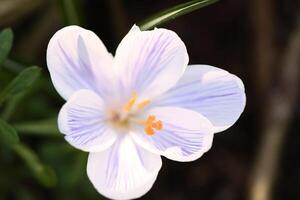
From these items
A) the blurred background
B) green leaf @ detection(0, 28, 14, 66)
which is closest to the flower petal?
green leaf @ detection(0, 28, 14, 66)

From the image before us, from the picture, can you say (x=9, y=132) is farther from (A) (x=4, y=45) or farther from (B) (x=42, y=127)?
(B) (x=42, y=127)

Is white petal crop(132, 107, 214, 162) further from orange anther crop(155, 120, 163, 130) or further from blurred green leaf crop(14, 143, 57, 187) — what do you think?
blurred green leaf crop(14, 143, 57, 187)

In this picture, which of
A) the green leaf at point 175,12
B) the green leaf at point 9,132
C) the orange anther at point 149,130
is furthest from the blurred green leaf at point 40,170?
the green leaf at point 175,12

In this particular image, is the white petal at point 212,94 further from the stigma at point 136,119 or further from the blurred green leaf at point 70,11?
the blurred green leaf at point 70,11

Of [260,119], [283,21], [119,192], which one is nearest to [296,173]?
[260,119]

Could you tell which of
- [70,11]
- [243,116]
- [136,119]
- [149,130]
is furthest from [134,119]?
[243,116]

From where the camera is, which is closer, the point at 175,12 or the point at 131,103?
the point at 175,12

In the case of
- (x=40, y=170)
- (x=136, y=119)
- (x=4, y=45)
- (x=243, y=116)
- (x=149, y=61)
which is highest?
(x=4, y=45)
